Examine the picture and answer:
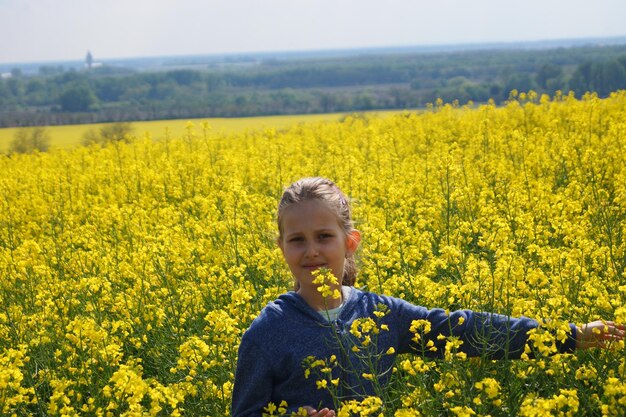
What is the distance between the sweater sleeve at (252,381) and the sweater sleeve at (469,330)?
0.57 meters

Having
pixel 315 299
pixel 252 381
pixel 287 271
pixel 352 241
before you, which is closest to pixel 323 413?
pixel 252 381

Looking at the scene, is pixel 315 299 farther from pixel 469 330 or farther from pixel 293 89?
pixel 293 89

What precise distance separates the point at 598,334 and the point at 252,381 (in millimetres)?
1236

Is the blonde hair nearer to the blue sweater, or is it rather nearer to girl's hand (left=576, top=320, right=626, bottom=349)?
the blue sweater

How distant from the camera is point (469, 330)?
325 centimetres

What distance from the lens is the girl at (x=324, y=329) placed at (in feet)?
10.1

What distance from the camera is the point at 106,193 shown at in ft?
33.5

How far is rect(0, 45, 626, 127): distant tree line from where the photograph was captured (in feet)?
123

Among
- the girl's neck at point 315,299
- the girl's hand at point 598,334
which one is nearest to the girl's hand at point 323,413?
the girl's neck at point 315,299

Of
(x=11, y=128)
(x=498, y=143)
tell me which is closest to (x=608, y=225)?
(x=498, y=143)

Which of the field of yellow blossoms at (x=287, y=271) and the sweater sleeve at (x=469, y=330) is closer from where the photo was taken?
the sweater sleeve at (x=469, y=330)

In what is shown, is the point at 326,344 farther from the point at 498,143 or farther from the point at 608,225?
the point at 498,143

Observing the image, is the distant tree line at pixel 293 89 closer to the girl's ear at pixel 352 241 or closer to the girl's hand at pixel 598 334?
the girl's ear at pixel 352 241

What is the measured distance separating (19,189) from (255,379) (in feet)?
29.7
